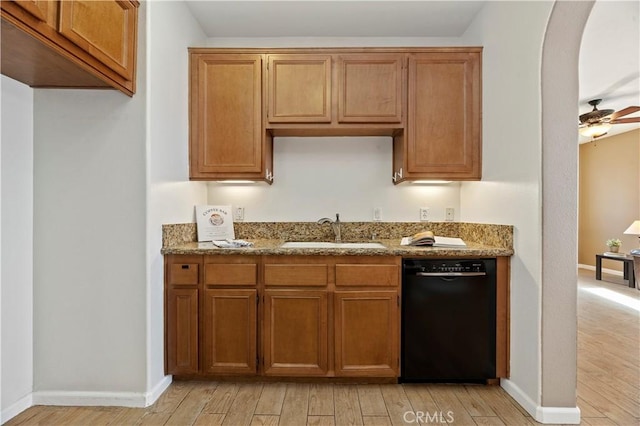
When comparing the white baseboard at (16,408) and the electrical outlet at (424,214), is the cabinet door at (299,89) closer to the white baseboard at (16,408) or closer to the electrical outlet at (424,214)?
the electrical outlet at (424,214)

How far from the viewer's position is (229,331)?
2.44 metres

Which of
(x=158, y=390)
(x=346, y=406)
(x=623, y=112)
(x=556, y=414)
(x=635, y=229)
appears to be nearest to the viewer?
(x=556, y=414)

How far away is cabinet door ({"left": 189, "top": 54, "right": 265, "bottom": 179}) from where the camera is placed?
279 cm

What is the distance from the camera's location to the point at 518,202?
2301 mm

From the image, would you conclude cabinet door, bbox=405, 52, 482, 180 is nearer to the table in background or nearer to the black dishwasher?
the black dishwasher

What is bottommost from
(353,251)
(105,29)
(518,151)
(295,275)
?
(295,275)

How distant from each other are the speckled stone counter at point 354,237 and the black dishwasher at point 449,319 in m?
0.08

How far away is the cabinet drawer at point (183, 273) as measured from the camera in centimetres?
243

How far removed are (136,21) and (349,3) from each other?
4.63ft

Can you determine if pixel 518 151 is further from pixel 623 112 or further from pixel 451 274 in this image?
pixel 623 112

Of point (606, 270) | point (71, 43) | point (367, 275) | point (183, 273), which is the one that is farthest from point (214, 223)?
point (606, 270)

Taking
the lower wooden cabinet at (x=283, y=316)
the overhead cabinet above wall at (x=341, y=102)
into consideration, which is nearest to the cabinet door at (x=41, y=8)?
the overhead cabinet above wall at (x=341, y=102)

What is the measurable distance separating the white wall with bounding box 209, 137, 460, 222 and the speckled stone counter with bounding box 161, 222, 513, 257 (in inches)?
2.8

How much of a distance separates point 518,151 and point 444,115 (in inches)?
25.7
